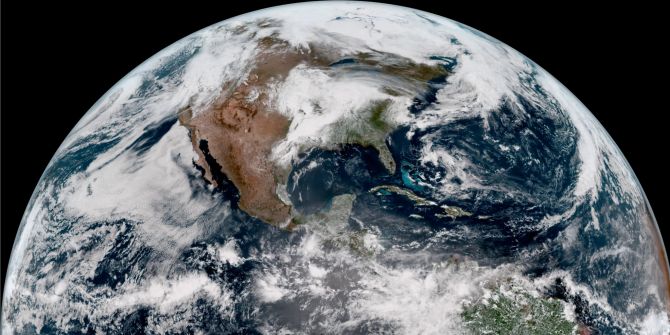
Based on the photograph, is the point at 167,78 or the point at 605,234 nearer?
the point at 605,234

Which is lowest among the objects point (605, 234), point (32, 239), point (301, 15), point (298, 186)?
point (32, 239)

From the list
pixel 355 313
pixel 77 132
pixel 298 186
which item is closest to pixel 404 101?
pixel 298 186

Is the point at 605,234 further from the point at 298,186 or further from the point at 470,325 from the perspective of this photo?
the point at 298,186

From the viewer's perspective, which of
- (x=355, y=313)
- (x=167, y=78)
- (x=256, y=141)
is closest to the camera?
(x=355, y=313)

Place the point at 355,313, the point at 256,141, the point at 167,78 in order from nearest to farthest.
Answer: the point at 355,313 < the point at 256,141 < the point at 167,78

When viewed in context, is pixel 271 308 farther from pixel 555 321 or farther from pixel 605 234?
pixel 605 234

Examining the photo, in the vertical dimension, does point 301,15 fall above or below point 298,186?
above

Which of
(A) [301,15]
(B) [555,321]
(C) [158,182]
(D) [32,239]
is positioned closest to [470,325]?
(B) [555,321]
